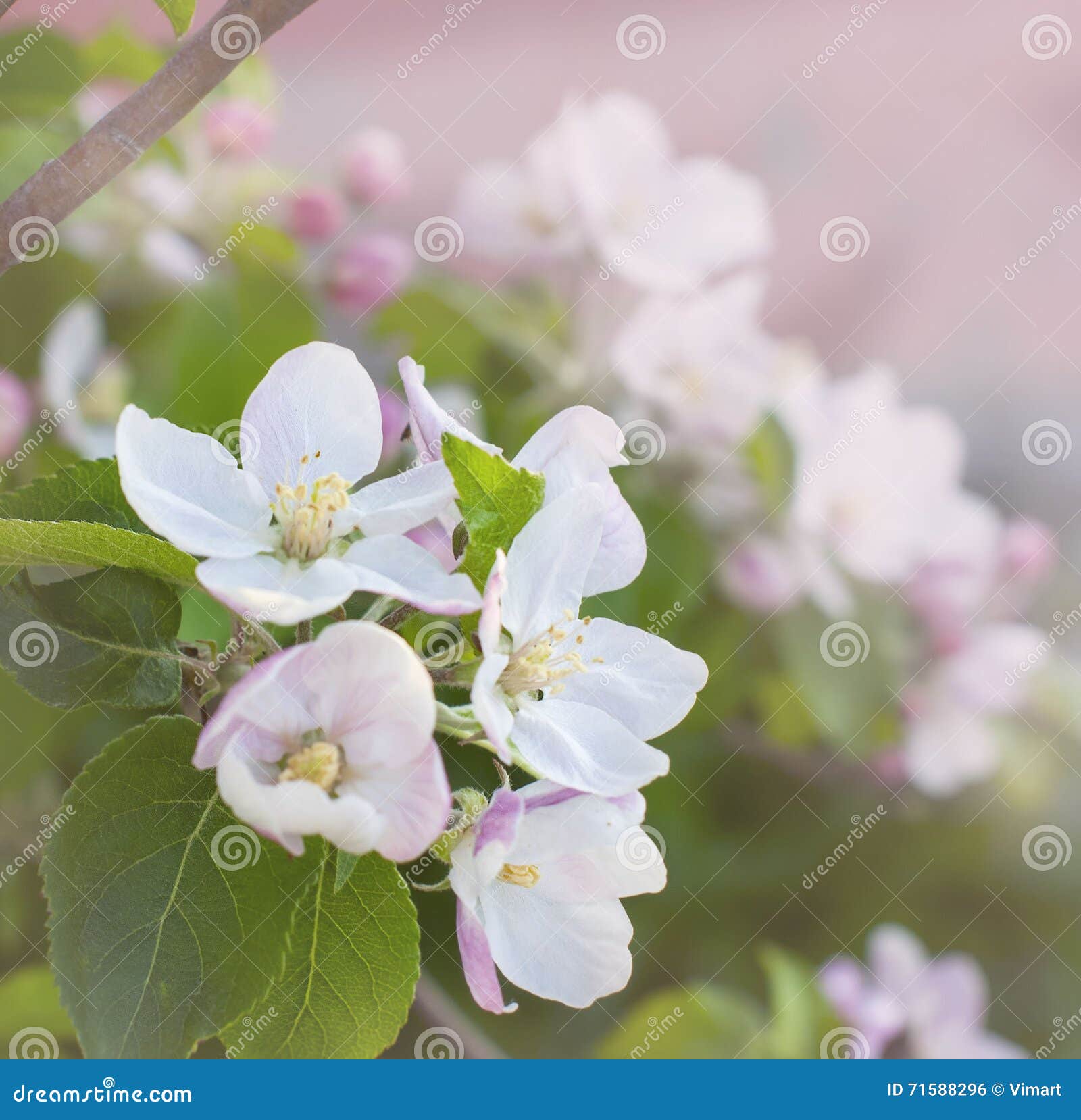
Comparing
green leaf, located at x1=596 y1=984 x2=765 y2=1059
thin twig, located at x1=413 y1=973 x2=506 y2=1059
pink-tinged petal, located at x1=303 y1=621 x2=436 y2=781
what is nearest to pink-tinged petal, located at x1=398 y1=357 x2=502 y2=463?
pink-tinged petal, located at x1=303 y1=621 x2=436 y2=781

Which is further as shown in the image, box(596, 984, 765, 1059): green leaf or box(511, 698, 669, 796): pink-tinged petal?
box(596, 984, 765, 1059): green leaf

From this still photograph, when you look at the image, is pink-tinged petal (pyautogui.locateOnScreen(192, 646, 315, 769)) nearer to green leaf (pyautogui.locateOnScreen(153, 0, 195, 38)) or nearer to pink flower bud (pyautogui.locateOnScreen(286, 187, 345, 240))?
green leaf (pyautogui.locateOnScreen(153, 0, 195, 38))

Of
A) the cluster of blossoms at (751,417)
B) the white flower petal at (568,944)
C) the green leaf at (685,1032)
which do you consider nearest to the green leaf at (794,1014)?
the green leaf at (685,1032)

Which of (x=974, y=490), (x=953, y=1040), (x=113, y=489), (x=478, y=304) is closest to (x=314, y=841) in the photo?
(x=113, y=489)

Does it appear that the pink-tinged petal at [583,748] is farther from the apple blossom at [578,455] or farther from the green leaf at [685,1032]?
the green leaf at [685,1032]

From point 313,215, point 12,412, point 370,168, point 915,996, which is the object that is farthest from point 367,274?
point 915,996

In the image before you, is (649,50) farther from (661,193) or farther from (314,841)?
(314,841)
